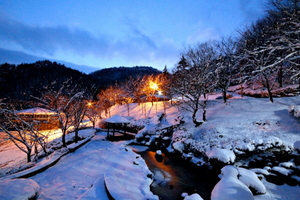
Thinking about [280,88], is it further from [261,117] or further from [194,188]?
[194,188]

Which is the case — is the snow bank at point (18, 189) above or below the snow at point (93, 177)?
above

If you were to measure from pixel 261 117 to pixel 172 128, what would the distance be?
8.88m

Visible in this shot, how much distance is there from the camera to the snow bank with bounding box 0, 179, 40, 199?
4.89 metres

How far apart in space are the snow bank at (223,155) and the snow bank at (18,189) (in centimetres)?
1011

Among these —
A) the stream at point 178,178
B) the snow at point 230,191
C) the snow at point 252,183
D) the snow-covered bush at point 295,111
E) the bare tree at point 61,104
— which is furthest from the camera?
the bare tree at point 61,104

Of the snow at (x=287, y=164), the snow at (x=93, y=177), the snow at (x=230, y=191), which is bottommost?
the snow at (x=287, y=164)

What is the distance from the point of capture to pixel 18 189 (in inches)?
207

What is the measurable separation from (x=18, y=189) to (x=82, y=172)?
10.6ft

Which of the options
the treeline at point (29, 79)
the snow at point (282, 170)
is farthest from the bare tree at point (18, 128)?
the treeline at point (29, 79)

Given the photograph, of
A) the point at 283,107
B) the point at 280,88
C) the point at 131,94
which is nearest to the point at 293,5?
the point at 283,107

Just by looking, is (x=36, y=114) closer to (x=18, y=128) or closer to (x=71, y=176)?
(x=18, y=128)

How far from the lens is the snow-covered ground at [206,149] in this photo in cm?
678

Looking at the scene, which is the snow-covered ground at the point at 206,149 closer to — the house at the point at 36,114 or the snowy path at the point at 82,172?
the snowy path at the point at 82,172

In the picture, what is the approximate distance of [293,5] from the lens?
4137 millimetres
